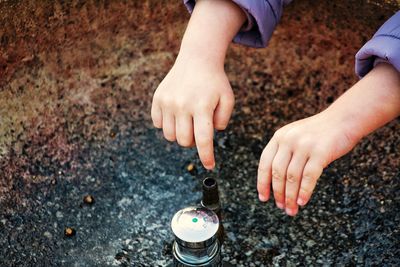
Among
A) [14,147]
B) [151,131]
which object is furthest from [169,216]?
[14,147]

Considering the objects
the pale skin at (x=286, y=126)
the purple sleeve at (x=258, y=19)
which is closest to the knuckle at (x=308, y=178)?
the pale skin at (x=286, y=126)

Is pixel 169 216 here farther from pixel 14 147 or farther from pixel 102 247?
pixel 14 147

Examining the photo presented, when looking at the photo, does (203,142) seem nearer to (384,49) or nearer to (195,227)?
(195,227)

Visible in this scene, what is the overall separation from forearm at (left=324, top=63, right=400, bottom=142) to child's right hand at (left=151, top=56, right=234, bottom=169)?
15 cm

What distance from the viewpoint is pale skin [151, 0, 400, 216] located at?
0.74 m

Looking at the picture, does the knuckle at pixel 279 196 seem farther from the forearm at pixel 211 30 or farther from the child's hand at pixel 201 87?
the forearm at pixel 211 30

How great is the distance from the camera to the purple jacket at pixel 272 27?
78cm

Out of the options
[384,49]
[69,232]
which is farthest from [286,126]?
[69,232]

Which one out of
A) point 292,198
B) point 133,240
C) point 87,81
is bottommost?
point 133,240

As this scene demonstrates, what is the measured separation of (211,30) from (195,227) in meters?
0.29

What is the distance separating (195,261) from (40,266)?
0.29m

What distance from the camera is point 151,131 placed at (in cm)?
118

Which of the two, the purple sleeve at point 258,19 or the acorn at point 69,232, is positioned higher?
the purple sleeve at point 258,19

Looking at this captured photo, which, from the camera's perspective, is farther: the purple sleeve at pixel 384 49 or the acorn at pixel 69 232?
the acorn at pixel 69 232
